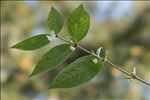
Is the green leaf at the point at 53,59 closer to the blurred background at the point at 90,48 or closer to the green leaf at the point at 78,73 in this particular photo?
the green leaf at the point at 78,73

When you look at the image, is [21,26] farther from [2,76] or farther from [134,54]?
[134,54]

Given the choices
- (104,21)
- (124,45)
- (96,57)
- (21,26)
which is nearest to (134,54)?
(124,45)

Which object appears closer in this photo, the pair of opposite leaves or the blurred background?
the pair of opposite leaves

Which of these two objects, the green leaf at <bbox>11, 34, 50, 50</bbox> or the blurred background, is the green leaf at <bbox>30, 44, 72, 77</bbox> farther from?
the blurred background

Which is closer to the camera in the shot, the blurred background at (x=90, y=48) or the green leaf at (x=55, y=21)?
the green leaf at (x=55, y=21)

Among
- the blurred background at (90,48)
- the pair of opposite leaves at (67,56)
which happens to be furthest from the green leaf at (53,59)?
the blurred background at (90,48)

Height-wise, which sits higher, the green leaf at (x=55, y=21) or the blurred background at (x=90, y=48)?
the blurred background at (x=90, y=48)

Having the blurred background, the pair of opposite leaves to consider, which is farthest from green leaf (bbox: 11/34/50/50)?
the blurred background
